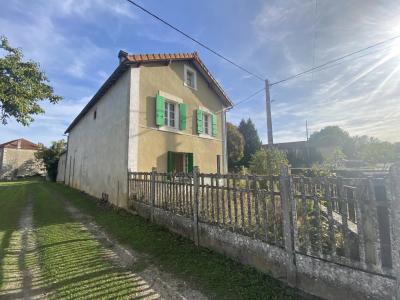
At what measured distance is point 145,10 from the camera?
6.07 m

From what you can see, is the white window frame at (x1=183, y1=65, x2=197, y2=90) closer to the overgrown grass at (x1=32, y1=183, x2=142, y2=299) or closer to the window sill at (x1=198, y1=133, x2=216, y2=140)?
the window sill at (x1=198, y1=133, x2=216, y2=140)

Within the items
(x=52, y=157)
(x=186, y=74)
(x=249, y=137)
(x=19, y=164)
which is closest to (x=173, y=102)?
(x=186, y=74)

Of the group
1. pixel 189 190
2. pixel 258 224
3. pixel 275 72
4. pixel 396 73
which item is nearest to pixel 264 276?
pixel 258 224

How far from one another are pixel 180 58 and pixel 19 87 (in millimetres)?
8862

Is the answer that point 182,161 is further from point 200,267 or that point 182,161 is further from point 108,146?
point 200,267

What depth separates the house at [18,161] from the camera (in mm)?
40969

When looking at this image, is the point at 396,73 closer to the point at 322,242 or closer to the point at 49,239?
the point at 322,242

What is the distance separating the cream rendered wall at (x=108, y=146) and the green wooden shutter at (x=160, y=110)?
1.34 metres

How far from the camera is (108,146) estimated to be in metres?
11.5

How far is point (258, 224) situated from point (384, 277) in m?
1.75

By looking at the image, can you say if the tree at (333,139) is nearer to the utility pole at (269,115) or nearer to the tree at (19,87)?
the utility pole at (269,115)

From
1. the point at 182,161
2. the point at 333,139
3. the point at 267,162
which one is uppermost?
the point at 333,139

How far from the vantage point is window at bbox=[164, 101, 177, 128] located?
1130cm

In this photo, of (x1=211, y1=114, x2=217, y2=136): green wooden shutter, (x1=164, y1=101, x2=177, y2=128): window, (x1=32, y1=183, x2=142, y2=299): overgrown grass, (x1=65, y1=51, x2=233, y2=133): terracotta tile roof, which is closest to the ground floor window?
(x1=164, y1=101, x2=177, y2=128): window
